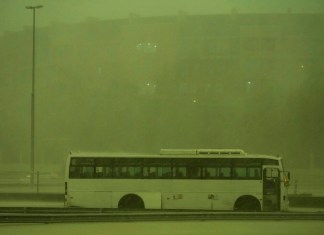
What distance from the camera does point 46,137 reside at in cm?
3966

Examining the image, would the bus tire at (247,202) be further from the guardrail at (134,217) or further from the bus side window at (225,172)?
the guardrail at (134,217)

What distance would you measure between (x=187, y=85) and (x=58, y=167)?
1058cm

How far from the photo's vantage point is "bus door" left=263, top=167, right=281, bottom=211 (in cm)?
1522

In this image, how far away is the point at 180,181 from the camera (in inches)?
614

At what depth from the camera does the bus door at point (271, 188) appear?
15.2 m

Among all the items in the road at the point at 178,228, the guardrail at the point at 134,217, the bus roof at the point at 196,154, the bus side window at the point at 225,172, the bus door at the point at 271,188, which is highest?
the bus roof at the point at 196,154

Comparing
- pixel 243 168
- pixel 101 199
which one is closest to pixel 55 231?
pixel 101 199

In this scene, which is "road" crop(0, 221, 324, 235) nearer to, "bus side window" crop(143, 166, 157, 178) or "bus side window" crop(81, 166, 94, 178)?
"bus side window" crop(143, 166, 157, 178)

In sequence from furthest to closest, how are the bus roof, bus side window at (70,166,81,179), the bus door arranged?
bus side window at (70,166,81,179)
the bus roof
the bus door

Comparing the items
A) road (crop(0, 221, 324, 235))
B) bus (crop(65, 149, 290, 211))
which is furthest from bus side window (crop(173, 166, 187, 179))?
road (crop(0, 221, 324, 235))

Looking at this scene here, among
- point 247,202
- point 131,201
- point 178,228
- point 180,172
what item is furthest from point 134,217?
point 247,202

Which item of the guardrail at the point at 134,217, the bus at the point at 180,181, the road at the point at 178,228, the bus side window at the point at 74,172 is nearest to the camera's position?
the road at the point at 178,228

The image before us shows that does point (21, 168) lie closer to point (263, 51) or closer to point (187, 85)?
point (187, 85)

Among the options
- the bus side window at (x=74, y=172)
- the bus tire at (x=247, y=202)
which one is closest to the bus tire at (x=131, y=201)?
the bus side window at (x=74, y=172)
